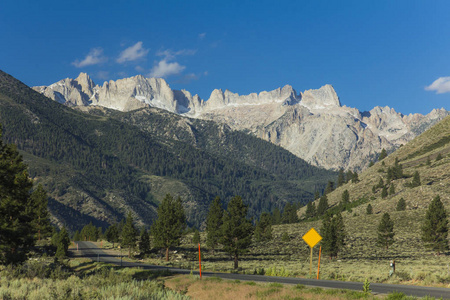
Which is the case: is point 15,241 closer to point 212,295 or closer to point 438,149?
point 212,295

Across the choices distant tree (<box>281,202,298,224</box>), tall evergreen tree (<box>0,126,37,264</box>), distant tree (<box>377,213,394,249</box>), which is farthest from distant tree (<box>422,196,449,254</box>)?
distant tree (<box>281,202,298,224</box>)

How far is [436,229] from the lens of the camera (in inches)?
2689

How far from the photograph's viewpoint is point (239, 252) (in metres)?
53.5

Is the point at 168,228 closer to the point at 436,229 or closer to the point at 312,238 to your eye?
the point at 312,238

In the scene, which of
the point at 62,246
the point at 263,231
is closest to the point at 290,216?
the point at 263,231

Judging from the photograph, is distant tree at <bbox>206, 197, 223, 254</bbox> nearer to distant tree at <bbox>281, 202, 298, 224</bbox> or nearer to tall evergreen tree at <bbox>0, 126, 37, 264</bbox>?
tall evergreen tree at <bbox>0, 126, 37, 264</bbox>

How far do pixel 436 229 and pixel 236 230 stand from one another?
38.8 metres

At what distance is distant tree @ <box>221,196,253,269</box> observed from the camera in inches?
2121

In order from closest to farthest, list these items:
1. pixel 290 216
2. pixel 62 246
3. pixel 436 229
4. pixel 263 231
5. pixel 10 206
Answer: pixel 10 206
pixel 62 246
pixel 436 229
pixel 263 231
pixel 290 216

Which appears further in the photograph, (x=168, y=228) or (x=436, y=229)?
(x=168, y=228)

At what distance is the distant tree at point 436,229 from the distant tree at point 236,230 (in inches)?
1367

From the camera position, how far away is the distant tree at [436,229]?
66.8m

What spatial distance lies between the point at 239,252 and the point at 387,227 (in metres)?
39.3

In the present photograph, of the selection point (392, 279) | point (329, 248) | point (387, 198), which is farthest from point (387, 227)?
point (387, 198)
